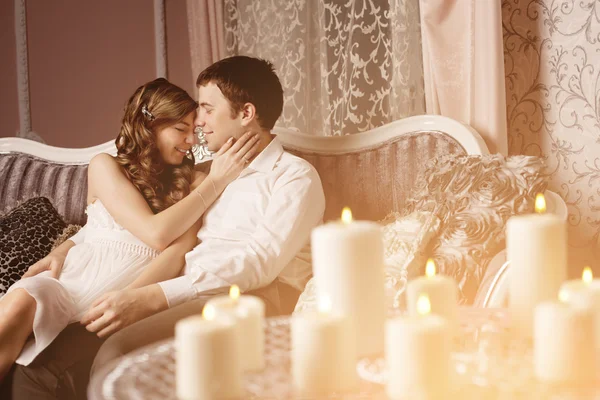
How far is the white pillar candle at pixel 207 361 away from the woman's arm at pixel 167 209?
1.28 metres

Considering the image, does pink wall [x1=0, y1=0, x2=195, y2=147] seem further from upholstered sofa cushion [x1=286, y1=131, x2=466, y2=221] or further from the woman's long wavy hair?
upholstered sofa cushion [x1=286, y1=131, x2=466, y2=221]

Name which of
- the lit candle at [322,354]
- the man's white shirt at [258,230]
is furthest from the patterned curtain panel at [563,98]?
the lit candle at [322,354]

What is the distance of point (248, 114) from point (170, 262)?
1.84 ft

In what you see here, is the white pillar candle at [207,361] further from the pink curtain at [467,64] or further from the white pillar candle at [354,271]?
the pink curtain at [467,64]

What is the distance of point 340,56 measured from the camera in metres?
2.77

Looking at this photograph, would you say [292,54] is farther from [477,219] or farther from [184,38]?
A: [477,219]

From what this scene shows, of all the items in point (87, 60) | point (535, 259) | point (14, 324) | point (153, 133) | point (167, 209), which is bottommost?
point (14, 324)

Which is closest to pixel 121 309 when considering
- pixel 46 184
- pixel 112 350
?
pixel 112 350

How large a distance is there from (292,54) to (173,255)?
1.45m

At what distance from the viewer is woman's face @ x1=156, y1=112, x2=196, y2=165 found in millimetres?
2117

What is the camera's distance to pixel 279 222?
1.81 m

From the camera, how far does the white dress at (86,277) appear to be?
1618 mm

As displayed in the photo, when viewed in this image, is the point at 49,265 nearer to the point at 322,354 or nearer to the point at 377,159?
the point at 377,159

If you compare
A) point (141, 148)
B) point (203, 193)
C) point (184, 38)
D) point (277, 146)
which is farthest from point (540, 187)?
point (184, 38)
